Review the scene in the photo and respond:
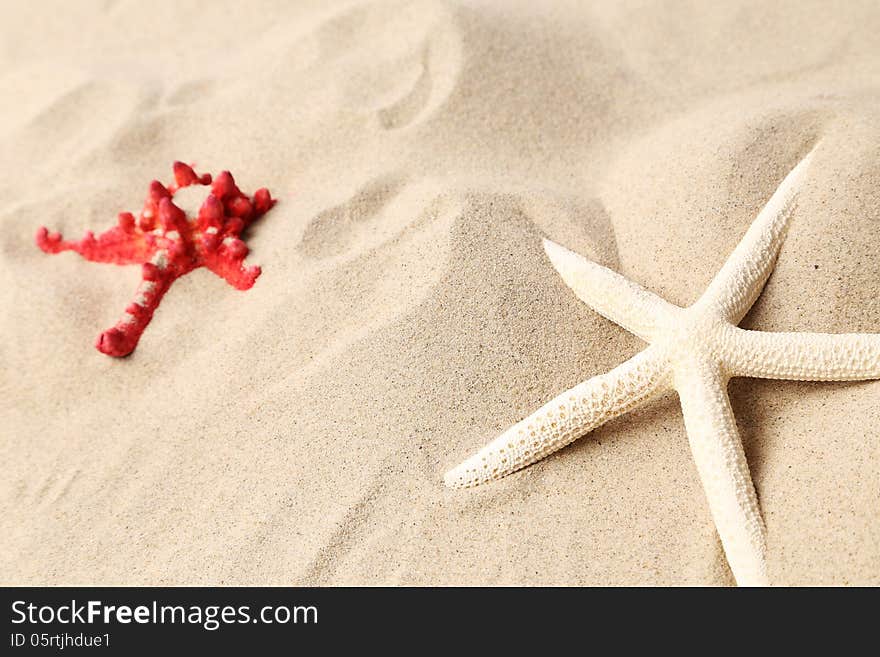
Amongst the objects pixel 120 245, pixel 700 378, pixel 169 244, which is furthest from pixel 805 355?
pixel 120 245

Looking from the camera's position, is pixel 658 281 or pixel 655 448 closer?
pixel 655 448

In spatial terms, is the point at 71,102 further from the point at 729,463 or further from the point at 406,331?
the point at 729,463

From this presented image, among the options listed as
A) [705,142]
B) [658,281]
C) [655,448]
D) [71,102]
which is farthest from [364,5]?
[655,448]

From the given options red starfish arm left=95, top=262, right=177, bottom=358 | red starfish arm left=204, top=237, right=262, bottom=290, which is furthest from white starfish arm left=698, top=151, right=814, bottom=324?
red starfish arm left=95, top=262, right=177, bottom=358

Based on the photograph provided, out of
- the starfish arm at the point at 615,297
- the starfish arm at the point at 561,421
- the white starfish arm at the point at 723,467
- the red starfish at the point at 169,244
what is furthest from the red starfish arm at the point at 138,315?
the white starfish arm at the point at 723,467

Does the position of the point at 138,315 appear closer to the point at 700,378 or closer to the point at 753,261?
the point at 700,378
